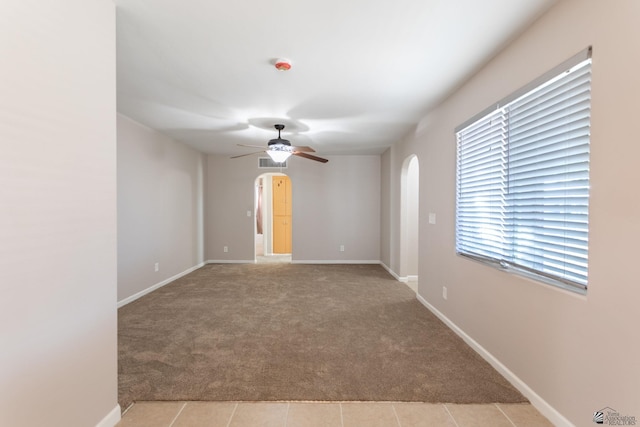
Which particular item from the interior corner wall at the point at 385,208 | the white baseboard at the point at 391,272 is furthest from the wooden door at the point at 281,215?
the white baseboard at the point at 391,272

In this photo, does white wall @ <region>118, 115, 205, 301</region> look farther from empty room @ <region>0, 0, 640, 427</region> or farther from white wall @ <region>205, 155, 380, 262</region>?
white wall @ <region>205, 155, 380, 262</region>

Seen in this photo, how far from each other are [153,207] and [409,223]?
427 centimetres

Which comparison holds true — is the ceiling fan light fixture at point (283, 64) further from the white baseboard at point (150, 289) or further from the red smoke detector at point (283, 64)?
the white baseboard at point (150, 289)

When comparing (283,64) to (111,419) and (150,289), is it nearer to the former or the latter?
(111,419)

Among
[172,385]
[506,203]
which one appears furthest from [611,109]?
[172,385]

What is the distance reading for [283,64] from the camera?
2.36 m

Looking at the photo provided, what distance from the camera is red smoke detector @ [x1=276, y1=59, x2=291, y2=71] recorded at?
7.68 ft

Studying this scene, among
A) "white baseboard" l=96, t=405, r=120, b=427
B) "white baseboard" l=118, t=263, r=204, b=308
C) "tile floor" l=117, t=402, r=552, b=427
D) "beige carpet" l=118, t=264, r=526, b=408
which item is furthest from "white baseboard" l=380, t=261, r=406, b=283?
"white baseboard" l=96, t=405, r=120, b=427

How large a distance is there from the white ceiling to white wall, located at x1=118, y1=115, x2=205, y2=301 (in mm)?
597

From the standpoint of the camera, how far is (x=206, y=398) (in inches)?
74.5

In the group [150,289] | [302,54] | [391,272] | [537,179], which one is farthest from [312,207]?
[537,179]

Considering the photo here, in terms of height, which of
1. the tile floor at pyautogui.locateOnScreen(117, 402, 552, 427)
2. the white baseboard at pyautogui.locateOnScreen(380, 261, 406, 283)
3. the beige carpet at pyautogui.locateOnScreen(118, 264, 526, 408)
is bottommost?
the tile floor at pyautogui.locateOnScreen(117, 402, 552, 427)

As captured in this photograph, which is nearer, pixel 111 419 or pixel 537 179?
pixel 111 419

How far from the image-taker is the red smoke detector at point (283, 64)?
2.34 metres
